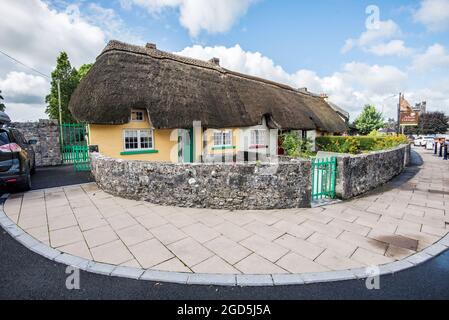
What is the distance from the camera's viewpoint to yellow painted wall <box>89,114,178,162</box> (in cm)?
969

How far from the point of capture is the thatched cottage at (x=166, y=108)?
31.9 feet

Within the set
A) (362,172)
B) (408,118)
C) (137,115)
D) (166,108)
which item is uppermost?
(408,118)

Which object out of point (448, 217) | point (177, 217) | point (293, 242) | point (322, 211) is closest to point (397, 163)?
point (448, 217)

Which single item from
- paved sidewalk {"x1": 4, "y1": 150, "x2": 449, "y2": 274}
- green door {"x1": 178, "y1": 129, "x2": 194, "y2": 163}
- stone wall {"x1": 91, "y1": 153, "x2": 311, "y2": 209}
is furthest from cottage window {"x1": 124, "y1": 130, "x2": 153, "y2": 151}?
stone wall {"x1": 91, "y1": 153, "x2": 311, "y2": 209}

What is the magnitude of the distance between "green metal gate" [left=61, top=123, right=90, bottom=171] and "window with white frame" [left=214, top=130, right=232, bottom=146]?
7.11 metres

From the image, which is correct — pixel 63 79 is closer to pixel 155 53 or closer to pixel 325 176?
pixel 155 53

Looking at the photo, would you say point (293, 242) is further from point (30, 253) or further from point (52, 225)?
point (52, 225)

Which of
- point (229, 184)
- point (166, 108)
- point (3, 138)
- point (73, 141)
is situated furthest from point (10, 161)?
point (73, 141)

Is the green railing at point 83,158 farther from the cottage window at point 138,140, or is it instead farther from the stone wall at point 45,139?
the cottage window at point 138,140

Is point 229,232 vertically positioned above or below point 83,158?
below

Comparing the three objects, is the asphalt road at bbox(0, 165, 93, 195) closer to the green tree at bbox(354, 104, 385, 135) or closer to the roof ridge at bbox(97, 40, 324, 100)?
the roof ridge at bbox(97, 40, 324, 100)

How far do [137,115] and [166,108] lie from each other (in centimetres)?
153

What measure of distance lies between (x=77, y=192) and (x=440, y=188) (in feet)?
41.9

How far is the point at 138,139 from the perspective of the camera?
1080 centimetres
